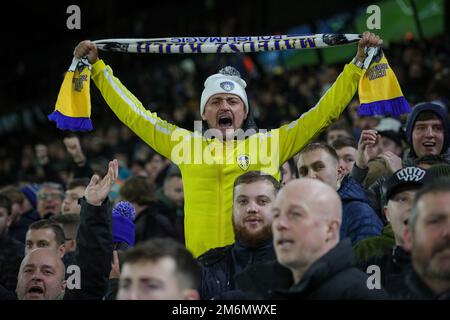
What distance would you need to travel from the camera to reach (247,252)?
471 centimetres

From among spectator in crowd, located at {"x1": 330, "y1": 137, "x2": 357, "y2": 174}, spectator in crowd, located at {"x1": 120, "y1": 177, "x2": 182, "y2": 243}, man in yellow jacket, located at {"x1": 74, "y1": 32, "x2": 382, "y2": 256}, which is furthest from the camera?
spectator in crowd, located at {"x1": 120, "y1": 177, "x2": 182, "y2": 243}

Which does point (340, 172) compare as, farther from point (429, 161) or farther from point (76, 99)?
point (76, 99)

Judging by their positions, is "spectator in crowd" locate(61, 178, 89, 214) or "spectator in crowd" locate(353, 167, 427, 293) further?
"spectator in crowd" locate(61, 178, 89, 214)

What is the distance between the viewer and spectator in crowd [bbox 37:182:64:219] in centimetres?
816

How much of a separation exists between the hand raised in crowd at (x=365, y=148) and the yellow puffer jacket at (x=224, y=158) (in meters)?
0.38

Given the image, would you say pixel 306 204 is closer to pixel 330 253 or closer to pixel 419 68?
pixel 330 253

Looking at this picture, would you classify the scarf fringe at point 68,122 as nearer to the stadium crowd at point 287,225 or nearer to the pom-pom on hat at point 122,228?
the stadium crowd at point 287,225

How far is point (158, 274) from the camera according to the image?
3498 mm

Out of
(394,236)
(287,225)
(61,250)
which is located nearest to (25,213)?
(61,250)

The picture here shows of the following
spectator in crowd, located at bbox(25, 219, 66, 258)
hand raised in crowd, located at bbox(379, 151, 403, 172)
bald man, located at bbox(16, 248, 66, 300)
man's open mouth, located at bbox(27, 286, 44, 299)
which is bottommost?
man's open mouth, located at bbox(27, 286, 44, 299)

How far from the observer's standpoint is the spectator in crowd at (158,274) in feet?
11.4

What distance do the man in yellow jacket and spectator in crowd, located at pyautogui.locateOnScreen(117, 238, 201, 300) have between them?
1671mm

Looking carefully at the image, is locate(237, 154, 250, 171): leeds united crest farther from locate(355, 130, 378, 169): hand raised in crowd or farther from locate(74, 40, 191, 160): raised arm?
locate(355, 130, 378, 169): hand raised in crowd

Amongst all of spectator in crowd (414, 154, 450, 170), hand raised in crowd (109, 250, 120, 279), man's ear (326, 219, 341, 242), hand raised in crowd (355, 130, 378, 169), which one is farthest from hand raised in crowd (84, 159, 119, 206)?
spectator in crowd (414, 154, 450, 170)
